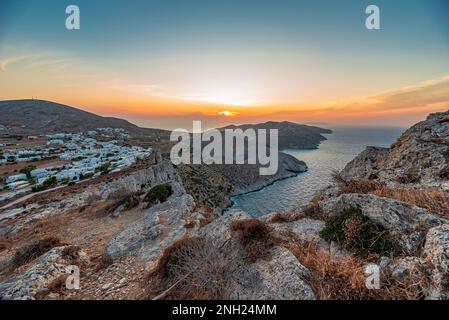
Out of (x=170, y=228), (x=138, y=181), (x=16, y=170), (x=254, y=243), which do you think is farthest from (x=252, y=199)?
(x=16, y=170)

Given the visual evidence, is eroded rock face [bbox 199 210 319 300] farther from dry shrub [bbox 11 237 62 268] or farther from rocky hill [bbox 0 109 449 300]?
dry shrub [bbox 11 237 62 268]

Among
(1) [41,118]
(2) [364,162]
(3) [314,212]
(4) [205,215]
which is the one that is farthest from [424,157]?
(1) [41,118]

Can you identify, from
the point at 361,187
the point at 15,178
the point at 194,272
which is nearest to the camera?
the point at 194,272

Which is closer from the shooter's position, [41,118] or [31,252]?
[31,252]

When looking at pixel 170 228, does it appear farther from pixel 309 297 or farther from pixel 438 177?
pixel 438 177

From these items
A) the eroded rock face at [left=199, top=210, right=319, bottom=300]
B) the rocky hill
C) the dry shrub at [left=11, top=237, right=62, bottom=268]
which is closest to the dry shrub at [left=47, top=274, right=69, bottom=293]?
the rocky hill

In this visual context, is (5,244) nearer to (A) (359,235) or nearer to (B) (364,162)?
(A) (359,235)
